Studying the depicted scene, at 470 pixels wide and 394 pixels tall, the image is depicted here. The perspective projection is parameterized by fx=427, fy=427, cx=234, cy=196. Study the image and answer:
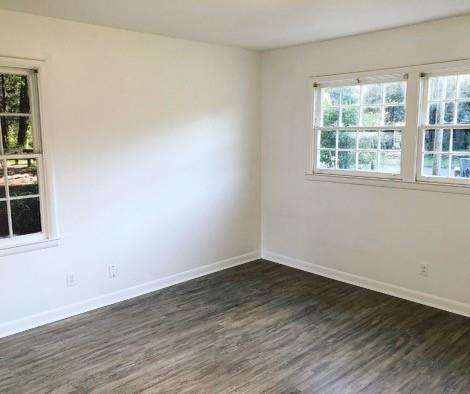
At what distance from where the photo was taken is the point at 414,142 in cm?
388

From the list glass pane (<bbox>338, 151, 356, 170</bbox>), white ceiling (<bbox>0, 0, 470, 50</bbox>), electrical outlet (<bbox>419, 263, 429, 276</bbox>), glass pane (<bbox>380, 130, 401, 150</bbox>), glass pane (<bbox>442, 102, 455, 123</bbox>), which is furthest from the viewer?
glass pane (<bbox>338, 151, 356, 170</bbox>)

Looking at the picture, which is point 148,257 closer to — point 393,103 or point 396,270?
point 396,270

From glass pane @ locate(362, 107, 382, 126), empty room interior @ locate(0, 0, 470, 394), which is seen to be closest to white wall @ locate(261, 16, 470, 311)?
empty room interior @ locate(0, 0, 470, 394)

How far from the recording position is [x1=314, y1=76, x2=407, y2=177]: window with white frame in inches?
160

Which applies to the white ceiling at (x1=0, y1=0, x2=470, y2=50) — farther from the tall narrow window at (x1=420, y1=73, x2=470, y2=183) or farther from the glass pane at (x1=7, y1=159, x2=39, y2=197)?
the glass pane at (x1=7, y1=159, x2=39, y2=197)

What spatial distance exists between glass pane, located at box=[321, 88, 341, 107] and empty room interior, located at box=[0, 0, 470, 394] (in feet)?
0.05

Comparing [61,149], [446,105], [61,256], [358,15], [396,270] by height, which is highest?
[358,15]

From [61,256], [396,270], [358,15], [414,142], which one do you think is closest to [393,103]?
[414,142]

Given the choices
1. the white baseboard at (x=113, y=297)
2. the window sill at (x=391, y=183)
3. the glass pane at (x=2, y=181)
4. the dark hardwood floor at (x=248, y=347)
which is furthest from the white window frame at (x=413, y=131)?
the glass pane at (x=2, y=181)

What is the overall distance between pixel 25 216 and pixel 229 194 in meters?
2.20

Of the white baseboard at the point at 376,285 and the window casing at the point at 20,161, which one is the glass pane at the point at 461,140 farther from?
the window casing at the point at 20,161

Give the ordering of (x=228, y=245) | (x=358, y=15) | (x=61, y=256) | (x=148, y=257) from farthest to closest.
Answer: (x=228, y=245) < (x=148, y=257) < (x=61, y=256) < (x=358, y=15)

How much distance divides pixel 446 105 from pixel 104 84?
300 cm

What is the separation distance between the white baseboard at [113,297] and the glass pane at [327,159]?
1435 millimetres
